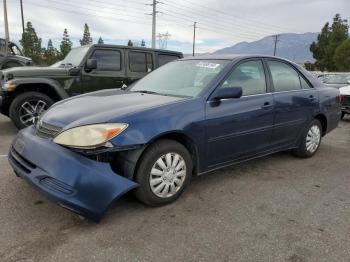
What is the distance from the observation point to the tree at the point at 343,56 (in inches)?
1351

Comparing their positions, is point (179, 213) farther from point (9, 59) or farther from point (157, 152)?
point (9, 59)

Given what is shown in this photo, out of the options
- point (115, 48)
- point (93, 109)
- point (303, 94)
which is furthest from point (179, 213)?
point (115, 48)

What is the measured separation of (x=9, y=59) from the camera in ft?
52.0

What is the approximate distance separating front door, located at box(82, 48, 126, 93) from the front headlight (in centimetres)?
417

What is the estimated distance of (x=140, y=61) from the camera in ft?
25.2

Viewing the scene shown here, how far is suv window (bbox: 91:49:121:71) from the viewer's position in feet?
23.6

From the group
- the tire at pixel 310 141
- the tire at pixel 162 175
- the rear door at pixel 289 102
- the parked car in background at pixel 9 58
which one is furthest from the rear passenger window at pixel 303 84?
the parked car in background at pixel 9 58

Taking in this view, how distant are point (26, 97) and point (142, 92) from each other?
3343 millimetres

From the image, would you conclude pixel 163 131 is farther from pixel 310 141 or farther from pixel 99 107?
pixel 310 141

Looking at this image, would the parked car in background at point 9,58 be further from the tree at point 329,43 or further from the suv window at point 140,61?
the tree at point 329,43

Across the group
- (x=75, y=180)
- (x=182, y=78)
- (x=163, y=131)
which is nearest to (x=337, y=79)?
(x=182, y=78)

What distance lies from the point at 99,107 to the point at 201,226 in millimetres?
1501

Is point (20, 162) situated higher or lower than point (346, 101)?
higher

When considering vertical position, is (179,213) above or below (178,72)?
below
